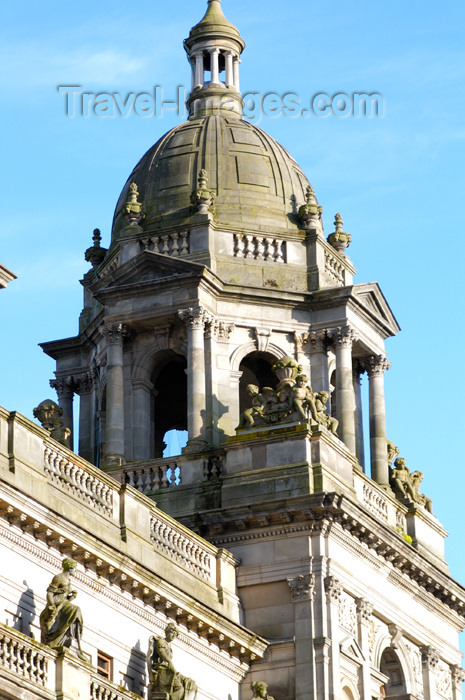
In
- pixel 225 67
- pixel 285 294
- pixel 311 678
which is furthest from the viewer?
pixel 225 67

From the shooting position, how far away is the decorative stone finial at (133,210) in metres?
64.2

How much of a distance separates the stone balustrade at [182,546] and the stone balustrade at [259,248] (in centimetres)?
1246

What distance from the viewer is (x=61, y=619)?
43781 mm

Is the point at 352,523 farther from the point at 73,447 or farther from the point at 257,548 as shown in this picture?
the point at 73,447

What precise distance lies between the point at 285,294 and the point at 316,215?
11.1ft

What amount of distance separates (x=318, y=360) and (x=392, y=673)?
9.69 metres

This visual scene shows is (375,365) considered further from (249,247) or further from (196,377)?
(196,377)

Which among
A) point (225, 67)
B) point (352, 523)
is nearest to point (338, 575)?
point (352, 523)

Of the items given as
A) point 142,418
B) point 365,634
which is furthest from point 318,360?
point 365,634

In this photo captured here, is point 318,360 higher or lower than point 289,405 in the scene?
higher

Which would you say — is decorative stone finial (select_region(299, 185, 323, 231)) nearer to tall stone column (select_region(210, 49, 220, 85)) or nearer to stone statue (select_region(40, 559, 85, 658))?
tall stone column (select_region(210, 49, 220, 85))

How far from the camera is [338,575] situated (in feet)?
180

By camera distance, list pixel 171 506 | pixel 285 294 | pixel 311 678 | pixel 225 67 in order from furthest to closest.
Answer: pixel 225 67
pixel 285 294
pixel 171 506
pixel 311 678

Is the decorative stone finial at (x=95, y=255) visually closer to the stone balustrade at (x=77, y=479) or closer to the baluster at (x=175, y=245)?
the baluster at (x=175, y=245)
